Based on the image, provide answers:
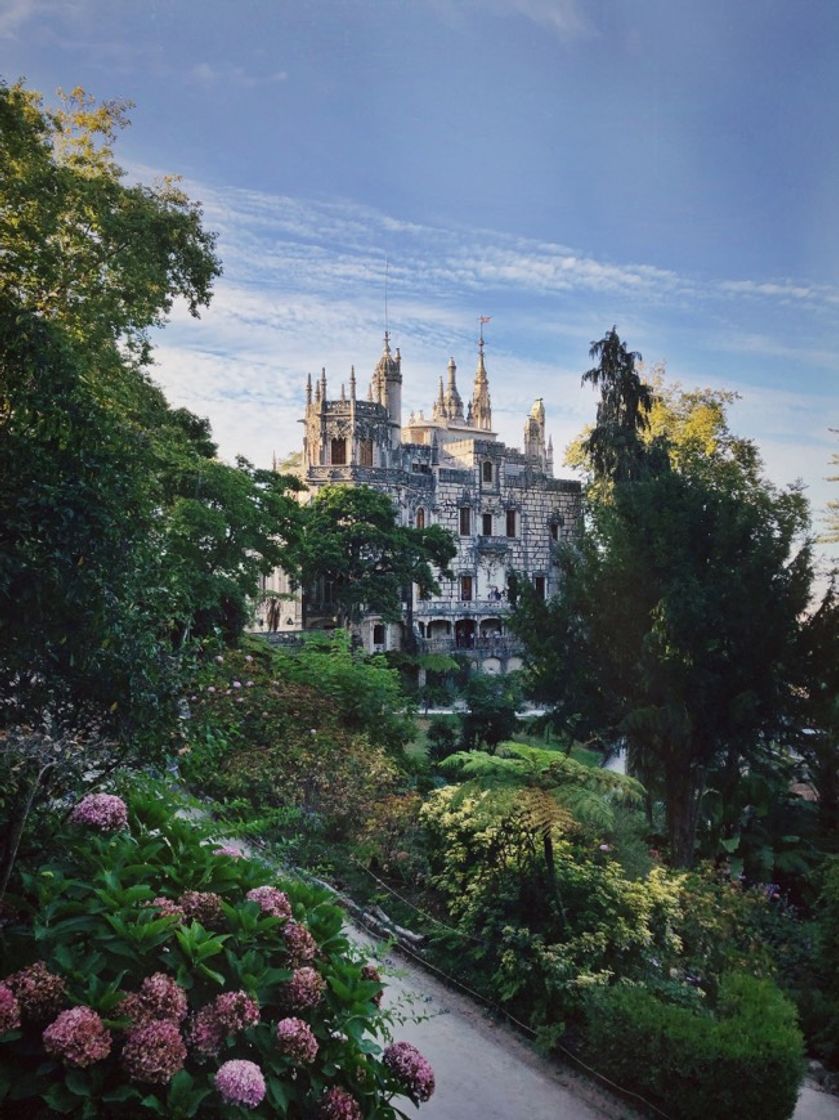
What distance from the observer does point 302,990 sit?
3.71 meters

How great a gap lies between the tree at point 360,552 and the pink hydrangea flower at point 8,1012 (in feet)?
96.6

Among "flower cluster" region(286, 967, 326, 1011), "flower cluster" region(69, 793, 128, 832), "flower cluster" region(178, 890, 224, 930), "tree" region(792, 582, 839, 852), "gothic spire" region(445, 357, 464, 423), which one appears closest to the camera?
"flower cluster" region(286, 967, 326, 1011)

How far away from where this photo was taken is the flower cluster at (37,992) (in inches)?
133

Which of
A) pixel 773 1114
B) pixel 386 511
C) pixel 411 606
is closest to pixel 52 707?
pixel 773 1114

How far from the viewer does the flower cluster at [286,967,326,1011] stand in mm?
3713

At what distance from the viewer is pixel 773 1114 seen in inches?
229

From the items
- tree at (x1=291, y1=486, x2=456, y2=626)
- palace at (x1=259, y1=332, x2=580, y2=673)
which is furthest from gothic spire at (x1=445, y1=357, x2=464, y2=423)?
tree at (x1=291, y1=486, x2=456, y2=626)

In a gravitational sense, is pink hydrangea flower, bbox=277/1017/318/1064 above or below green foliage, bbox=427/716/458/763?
above

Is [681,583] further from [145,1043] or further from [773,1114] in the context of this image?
[145,1043]

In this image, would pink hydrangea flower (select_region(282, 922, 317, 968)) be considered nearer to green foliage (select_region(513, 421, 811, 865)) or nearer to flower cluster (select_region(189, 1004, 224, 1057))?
flower cluster (select_region(189, 1004, 224, 1057))

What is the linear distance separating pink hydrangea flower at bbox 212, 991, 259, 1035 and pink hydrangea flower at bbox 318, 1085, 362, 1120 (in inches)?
19.2

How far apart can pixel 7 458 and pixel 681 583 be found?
1104cm

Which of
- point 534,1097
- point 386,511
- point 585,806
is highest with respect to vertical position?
point 386,511

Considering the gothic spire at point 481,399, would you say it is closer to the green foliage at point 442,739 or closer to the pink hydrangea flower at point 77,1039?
the green foliage at point 442,739
